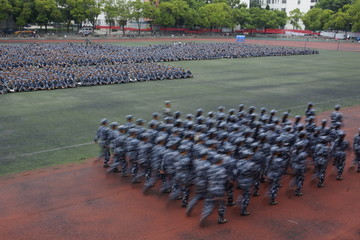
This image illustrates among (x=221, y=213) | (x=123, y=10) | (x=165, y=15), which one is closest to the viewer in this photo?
(x=221, y=213)

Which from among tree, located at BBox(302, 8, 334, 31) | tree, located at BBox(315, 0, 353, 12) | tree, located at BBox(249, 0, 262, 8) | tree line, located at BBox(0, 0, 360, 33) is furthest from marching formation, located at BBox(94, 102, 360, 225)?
tree, located at BBox(249, 0, 262, 8)

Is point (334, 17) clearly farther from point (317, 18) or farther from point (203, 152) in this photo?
point (203, 152)

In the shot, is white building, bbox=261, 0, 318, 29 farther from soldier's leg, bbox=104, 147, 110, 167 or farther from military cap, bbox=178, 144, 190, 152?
military cap, bbox=178, 144, 190, 152

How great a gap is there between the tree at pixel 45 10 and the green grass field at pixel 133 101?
133ft

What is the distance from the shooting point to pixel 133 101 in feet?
62.7

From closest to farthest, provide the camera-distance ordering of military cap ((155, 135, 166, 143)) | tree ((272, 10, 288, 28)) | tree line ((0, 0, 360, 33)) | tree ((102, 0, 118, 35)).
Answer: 1. military cap ((155, 135, 166, 143))
2. tree line ((0, 0, 360, 33))
3. tree ((102, 0, 118, 35))
4. tree ((272, 10, 288, 28))

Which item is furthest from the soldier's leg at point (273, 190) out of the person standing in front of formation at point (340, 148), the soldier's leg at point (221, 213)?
the person standing in front of formation at point (340, 148)

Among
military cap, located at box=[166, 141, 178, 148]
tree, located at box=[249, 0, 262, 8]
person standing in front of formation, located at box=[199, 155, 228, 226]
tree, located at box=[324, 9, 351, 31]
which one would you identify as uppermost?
tree, located at box=[249, 0, 262, 8]

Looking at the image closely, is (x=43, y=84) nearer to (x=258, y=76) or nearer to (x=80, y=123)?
(x=80, y=123)

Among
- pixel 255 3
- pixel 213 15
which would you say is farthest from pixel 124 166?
pixel 255 3

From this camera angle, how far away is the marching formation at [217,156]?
306 inches

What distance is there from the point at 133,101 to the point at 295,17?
262 ft

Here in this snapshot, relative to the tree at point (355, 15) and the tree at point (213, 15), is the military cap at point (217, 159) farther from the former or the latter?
the tree at point (213, 15)

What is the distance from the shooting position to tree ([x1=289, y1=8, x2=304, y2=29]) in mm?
88662
